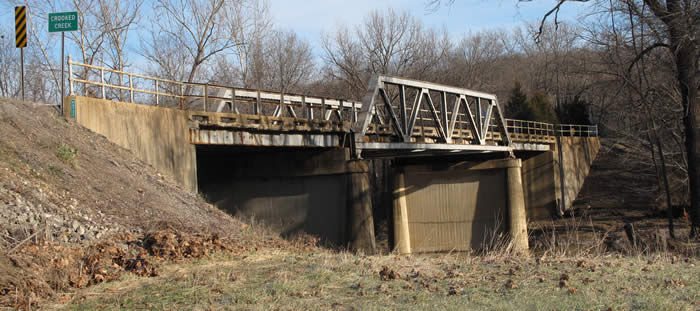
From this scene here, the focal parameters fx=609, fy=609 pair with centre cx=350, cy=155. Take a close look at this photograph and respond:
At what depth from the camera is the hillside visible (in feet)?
24.5

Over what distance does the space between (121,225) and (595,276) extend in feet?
25.6

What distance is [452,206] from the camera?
27359mm

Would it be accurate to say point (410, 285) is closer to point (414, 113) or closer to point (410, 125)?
point (414, 113)

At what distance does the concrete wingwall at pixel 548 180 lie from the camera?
4022 centimetres

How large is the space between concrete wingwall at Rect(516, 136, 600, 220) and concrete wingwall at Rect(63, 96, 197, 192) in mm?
27116

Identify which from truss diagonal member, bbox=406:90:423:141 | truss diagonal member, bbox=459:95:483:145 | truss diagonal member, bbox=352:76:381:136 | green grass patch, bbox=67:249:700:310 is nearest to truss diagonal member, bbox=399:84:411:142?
truss diagonal member, bbox=406:90:423:141

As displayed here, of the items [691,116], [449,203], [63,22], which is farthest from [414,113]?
[63,22]

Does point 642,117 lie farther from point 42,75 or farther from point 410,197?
point 42,75

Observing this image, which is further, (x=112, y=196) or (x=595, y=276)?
(x=112, y=196)

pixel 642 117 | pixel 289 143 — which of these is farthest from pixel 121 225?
pixel 642 117

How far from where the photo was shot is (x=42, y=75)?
3569 centimetres

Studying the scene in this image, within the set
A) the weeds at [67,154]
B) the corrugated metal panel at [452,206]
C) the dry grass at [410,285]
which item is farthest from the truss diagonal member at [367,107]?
the dry grass at [410,285]

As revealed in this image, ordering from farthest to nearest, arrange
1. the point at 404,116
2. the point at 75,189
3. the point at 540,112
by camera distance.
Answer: the point at 540,112
the point at 404,116
the point at 75,189

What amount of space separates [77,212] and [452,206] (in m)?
19.2
